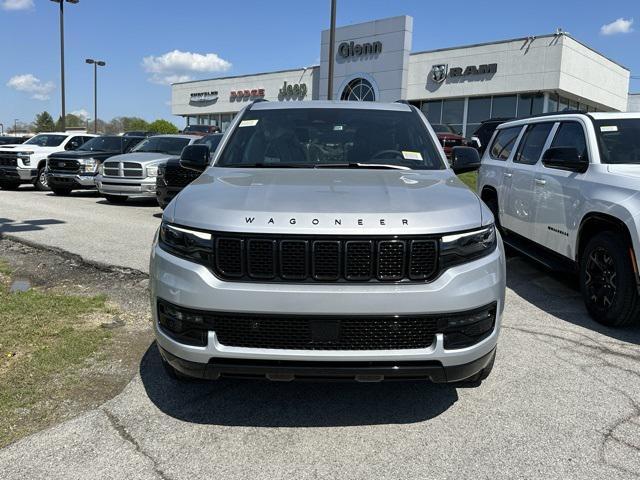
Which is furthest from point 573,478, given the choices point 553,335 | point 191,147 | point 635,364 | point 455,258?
point 191,147

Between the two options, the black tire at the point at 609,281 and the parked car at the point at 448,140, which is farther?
the parked car at the point at 448,140

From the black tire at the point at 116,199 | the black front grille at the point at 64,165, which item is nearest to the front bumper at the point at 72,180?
the black front grille at the point at 64,165

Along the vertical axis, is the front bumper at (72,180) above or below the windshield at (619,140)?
below

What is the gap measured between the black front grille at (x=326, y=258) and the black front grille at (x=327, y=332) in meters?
0.20

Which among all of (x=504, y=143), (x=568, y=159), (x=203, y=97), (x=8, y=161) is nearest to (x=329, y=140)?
(x=568, y=159)

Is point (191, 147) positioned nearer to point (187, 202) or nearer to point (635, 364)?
point (187, 202)

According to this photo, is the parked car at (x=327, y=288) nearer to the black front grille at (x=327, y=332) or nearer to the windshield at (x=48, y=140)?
the black front grille at (x=327, y=332)

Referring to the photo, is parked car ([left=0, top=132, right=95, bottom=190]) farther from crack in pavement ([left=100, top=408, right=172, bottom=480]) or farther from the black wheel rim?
the black wheel rim

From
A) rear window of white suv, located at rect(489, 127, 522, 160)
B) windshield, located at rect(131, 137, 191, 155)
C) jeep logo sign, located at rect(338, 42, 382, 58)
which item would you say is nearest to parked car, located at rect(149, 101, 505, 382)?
rear window of white suv, located at rect(489, 127, 522, 160)

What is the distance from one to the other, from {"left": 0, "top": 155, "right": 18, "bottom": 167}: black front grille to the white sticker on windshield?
625 inches

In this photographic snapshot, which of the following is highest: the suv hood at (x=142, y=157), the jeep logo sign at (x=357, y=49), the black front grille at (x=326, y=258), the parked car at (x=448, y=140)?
the jeep logo sign at (x=357, y=49)

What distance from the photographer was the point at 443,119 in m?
34.5

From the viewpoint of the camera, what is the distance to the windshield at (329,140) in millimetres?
4184

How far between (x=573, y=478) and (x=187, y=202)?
2392 mm
